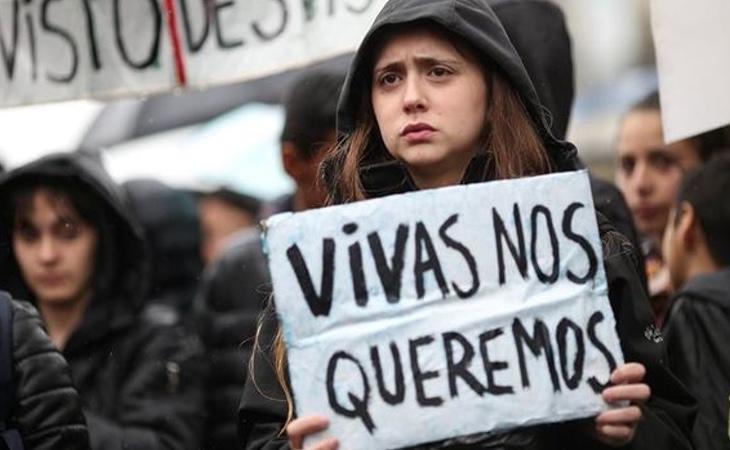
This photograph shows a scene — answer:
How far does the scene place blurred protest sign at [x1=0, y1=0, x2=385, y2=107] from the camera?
675 centimetres

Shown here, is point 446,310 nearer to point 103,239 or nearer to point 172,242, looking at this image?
point 103,239

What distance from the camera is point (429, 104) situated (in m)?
4.75

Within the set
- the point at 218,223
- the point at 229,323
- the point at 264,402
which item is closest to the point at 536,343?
the point at 264,402

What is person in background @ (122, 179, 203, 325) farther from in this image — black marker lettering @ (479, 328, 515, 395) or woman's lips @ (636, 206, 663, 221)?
black marker lettering @ (479, 328, 515, 395)

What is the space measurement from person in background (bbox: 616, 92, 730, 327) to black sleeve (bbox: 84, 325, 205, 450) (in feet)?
5.91

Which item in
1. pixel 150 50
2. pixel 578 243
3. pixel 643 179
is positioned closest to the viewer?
pixel 578 243

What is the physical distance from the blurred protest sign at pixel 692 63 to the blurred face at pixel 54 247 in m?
2.07

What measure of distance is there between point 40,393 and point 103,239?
1765mm

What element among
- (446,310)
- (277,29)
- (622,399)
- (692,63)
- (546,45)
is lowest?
(622,399)

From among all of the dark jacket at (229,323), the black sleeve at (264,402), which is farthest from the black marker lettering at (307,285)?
the dark jacket at (229,323)

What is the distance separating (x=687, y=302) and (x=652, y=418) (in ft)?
4.52

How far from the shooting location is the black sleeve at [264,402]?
186 inches

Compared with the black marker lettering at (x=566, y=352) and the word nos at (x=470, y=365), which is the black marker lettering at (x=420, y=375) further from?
the black marker lettering at (x=566, y=352)

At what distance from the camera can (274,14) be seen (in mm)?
6758
